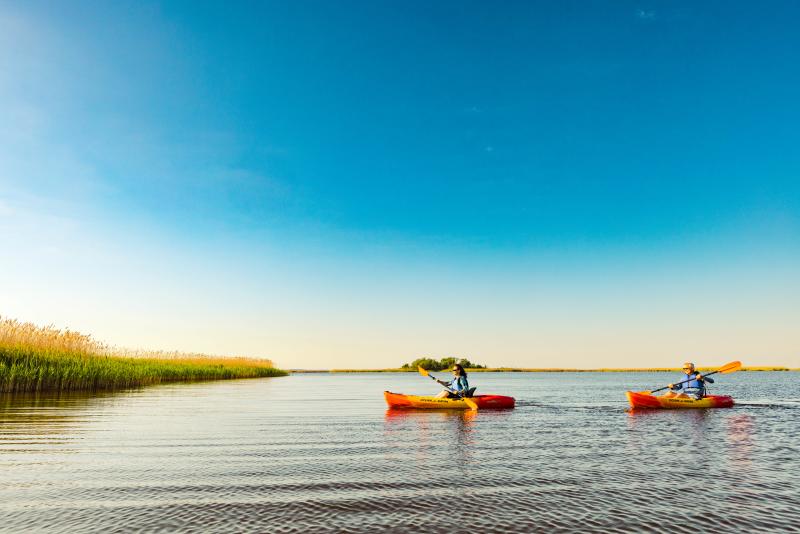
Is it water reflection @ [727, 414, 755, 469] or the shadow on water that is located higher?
the shadow on water

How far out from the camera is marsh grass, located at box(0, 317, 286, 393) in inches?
891

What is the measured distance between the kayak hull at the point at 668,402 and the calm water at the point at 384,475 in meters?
5.12

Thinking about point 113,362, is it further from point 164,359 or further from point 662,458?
point 662,458

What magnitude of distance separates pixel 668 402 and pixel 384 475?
60.5ft

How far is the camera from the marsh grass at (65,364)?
2262 centimetres

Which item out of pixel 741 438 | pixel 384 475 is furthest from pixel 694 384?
pixel 384 475

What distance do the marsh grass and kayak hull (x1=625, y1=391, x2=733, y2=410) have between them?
2642cm

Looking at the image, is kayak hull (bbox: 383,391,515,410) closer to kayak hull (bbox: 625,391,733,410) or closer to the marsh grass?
kayak hull (bbox: 625,391,733,410)

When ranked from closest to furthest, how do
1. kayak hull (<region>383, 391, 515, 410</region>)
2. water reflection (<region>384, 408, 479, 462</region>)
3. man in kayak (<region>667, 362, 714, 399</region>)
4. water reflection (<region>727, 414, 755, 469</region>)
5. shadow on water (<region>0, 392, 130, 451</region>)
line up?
water reflection (<region>727, 414, 755, 469</region>) → shadow on water (<region>0, 392, 130, 451</region>) → water reflection (<region>384, 408, 479, 462</region>) → kayak hull (<region>383, 391, 515, 410</region>) → man in kayak (<region>667, 362, 714, 399</region>)

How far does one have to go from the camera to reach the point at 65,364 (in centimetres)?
2525

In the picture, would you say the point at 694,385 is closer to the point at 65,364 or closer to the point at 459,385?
the point at 459,385

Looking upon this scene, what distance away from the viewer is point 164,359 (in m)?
41.8

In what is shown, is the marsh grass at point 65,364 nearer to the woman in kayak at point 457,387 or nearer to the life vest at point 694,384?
the woman in kayak at point 457,387

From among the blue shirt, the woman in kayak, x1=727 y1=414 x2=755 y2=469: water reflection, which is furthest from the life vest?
the blue shirt
